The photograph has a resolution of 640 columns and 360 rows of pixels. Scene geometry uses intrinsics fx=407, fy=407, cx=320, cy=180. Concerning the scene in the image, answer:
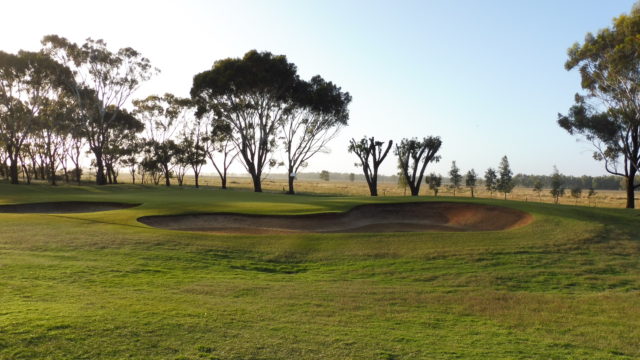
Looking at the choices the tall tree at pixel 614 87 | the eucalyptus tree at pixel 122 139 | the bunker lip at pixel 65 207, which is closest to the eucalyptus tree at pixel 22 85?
the eucalyptus tree at pixel 122 139

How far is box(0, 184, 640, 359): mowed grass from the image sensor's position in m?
7.32

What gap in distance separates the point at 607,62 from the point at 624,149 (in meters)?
10.8

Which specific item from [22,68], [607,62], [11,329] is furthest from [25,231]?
[22,68]

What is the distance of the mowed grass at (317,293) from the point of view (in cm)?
732

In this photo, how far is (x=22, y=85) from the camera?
5634cm

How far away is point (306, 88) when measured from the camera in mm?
58094

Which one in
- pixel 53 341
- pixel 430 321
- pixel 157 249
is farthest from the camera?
pixel 157 249

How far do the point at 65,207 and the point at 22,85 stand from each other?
3594 centimetres

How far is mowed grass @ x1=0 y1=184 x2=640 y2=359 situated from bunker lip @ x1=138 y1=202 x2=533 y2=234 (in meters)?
3.19

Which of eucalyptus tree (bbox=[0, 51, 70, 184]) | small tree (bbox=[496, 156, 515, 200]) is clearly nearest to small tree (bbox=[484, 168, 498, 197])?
small tree (bbox=[496, 156, 515, 200])

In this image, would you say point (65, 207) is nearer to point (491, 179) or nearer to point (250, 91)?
point (250, 91)

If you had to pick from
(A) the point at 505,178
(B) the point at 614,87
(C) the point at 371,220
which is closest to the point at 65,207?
(C) the point at 371,220

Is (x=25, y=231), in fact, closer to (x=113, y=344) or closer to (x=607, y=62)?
(x=113, y=344)

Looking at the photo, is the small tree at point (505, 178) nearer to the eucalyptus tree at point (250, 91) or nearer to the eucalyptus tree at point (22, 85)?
the eucalyptus tree at point (250, 91)
